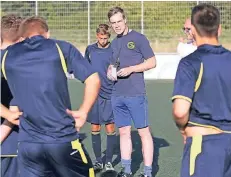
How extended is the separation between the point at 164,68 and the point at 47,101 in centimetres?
1693

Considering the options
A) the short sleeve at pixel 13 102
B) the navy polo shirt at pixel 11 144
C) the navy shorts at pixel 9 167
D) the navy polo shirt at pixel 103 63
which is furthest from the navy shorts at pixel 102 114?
the short sleeve at pixel 13 102

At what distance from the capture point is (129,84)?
24.0 ft

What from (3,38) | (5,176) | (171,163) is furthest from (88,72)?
(171,163)

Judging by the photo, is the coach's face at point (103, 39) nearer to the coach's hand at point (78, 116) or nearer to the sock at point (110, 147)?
the sock at point (110, 147)

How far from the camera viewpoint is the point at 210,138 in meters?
4.36

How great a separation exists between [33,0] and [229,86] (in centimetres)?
2072

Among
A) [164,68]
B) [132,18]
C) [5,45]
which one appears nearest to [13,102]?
[5,45]

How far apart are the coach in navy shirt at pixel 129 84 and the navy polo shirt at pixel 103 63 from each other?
88 cm

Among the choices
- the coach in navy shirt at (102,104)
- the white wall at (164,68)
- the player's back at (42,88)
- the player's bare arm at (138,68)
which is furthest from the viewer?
the white wall at (164,68)

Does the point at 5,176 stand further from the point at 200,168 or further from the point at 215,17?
the point at 215,17

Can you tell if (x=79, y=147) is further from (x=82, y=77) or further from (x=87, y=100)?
(x=82, y=77)

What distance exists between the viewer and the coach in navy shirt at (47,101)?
4527 mm

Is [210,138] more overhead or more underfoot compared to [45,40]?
more underfoot

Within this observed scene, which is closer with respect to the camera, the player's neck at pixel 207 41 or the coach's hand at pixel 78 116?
the player's neck at pixel 207 41
